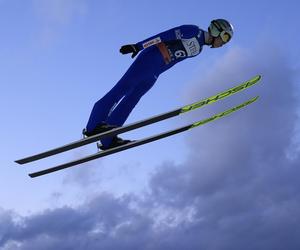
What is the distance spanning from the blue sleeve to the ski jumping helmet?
1.27 feet

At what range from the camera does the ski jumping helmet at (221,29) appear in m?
11.6

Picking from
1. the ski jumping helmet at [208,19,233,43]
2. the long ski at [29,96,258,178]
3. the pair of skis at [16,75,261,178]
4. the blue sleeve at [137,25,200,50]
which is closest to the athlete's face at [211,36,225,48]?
the ski jumping helmet at [208,19,233,43]

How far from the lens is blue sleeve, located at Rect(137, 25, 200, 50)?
428 inches

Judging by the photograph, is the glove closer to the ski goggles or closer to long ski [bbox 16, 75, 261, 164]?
long ski [bbox 16, 75, 261, 164]

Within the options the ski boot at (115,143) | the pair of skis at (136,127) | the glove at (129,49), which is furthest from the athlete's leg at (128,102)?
the glove at (129,49)

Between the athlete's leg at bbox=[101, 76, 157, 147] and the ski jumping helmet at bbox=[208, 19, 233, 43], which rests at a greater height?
the ski jumping helmet at bbox=[208, 19, 233, 43]

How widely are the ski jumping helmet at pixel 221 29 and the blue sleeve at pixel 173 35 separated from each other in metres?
0.39

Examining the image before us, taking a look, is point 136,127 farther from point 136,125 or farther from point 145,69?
point 145,69

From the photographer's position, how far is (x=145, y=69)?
36.8 ft

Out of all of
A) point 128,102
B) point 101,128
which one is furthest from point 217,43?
point 101,128

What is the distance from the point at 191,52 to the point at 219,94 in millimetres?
1037

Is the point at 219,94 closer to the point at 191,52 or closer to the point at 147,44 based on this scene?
the point at 191,52

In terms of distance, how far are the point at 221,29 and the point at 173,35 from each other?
3.95 feet

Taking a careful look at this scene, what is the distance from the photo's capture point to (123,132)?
10.9 meters
